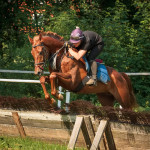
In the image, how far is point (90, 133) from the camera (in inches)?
224

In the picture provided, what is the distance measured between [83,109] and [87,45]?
132cm

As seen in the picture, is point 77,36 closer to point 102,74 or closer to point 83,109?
point 102,74

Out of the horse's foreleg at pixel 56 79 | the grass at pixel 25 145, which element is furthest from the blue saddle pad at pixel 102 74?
the grass at pixel 25 145

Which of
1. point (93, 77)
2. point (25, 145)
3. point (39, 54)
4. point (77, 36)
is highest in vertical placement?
point (77, 36)

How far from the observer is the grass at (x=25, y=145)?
569 centimetres

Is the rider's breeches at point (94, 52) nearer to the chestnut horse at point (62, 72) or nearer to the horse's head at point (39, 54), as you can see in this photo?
the chestnut horse at point (62, 72)

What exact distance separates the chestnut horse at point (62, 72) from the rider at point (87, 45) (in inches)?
6.6

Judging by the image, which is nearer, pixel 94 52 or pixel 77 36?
pixel 77 36

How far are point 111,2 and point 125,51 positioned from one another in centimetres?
690

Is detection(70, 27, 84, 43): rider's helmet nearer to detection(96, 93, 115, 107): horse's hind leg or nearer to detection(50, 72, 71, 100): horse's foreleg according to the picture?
detection(50, 72, 71, 100): horse's foreleg

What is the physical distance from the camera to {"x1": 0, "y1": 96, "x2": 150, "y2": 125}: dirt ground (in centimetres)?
538

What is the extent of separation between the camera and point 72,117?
6.00 m

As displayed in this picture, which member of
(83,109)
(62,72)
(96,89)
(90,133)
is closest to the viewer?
(90,133)

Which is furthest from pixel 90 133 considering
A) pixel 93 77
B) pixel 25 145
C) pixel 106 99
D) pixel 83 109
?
pixel 106 99
